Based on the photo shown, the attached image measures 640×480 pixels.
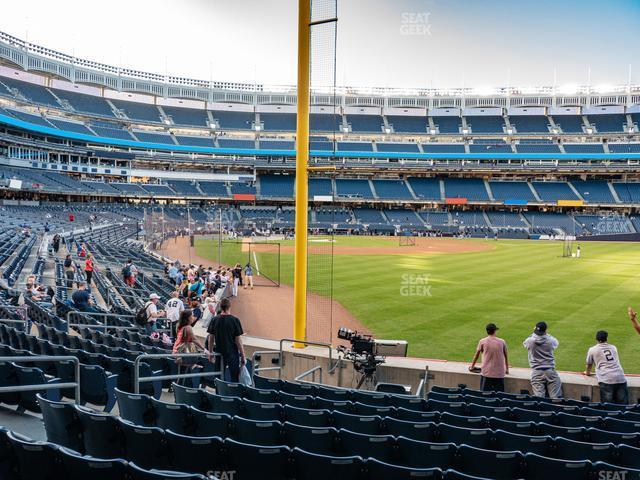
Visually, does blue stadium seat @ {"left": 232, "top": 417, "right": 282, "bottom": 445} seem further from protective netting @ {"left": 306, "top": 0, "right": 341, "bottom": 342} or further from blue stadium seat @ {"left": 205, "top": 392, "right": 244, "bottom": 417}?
protective netting @ {"left": 306, "top": 0, "right": 341, "bottom": 342}

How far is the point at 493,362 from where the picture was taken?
8.80 meters

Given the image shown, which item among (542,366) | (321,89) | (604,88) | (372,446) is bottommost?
(542,366)

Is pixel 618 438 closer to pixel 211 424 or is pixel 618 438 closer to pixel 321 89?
pixel 211 424

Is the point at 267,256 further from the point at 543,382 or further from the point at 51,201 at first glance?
the point at 51,201

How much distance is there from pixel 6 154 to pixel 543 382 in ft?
214

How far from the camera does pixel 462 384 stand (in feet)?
31.2

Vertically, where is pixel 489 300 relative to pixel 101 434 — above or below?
below

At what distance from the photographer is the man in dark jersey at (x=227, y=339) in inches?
304

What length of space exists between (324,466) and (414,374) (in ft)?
20.4

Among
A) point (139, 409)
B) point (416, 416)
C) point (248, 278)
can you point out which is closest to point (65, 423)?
point (139, 409)

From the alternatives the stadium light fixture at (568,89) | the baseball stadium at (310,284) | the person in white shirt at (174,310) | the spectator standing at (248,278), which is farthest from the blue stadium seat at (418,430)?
the stadium light fixture at (568,89)

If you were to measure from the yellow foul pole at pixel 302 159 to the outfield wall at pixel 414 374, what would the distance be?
1.61 feet

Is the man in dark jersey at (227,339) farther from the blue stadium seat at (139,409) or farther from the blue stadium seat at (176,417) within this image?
the blue stadium seat at (176,417)

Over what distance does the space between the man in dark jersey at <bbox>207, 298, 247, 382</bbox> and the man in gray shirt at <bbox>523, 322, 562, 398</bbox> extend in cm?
492
